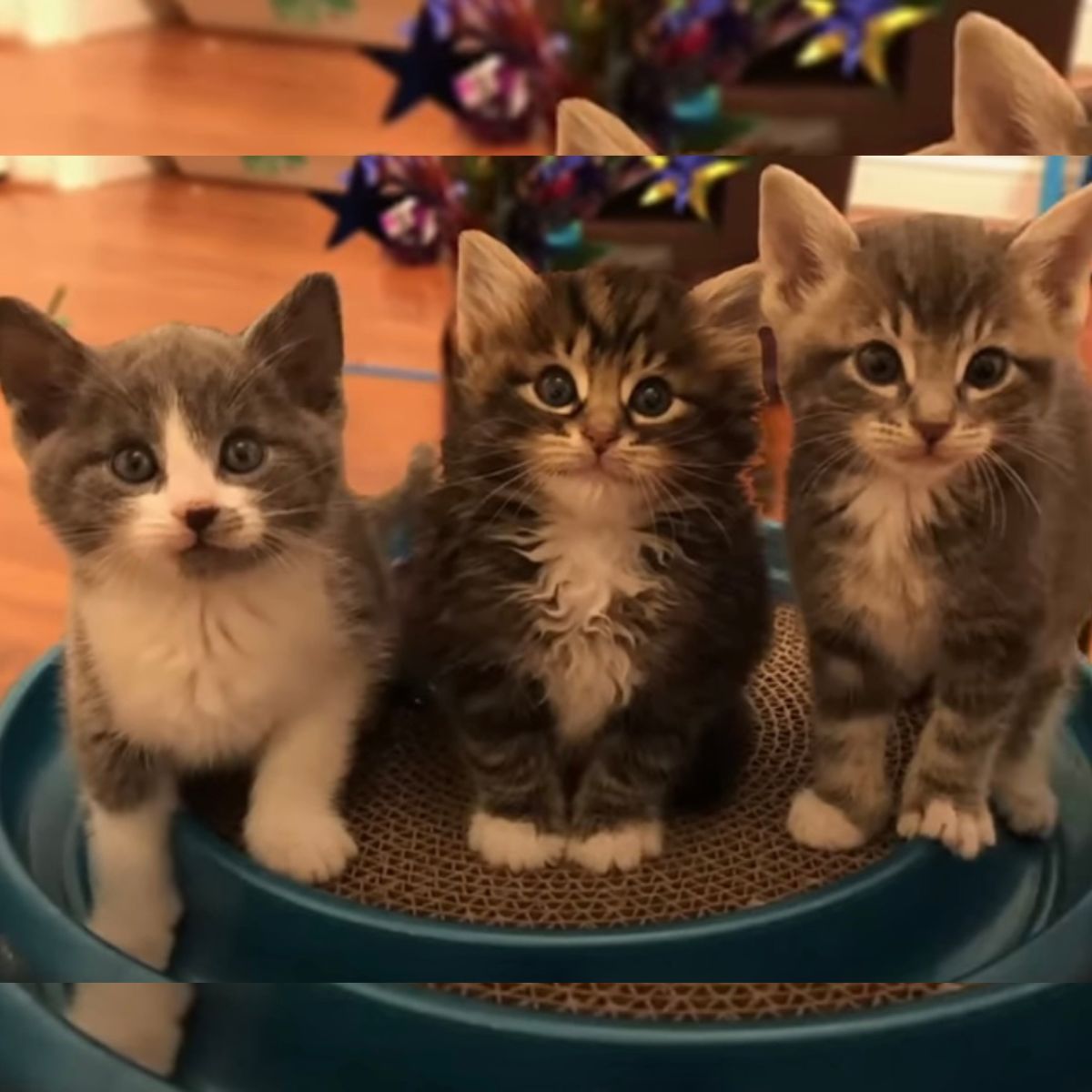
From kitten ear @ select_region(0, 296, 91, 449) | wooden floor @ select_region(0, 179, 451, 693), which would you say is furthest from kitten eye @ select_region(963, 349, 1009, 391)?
kitten ear @ select_region(0, 296, 91, 449)

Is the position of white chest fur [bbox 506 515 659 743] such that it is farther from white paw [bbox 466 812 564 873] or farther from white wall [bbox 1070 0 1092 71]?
white wall [bbox 1070 0 1092 71]

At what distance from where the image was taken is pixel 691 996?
2.80ft

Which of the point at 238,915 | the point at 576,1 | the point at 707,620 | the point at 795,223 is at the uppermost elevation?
the point at 576,1

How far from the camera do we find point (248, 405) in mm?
854

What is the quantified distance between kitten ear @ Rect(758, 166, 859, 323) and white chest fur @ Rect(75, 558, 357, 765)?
357 mm

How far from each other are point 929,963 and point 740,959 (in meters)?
0.14

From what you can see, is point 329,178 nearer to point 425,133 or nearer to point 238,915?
point 425,133

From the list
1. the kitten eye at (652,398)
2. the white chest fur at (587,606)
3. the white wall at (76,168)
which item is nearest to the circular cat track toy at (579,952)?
the white chest fur at (587,606)

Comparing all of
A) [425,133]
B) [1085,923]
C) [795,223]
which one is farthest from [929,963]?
[425,133]

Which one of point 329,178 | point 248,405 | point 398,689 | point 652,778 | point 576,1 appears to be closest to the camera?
point 576,1

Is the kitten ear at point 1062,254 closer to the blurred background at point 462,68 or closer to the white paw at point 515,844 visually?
the blurred background at point 462,68

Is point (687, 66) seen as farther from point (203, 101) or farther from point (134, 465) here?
point (134, 465)

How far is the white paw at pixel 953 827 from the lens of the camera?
0.93m

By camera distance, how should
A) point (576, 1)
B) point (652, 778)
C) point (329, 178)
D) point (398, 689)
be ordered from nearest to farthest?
point (576, 1) → point (329, 178) → point (652, 778) → point (398, 689)
